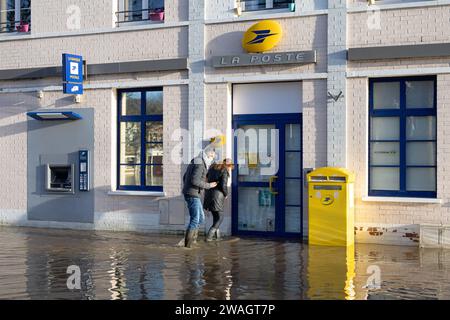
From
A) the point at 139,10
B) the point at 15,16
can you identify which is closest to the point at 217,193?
the point at 139,10

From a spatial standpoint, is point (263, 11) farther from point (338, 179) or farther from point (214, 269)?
point (214, 269)

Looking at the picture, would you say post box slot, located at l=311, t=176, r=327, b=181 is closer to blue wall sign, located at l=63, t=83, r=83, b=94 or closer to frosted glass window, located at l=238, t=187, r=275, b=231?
frosted glass window, located at l=238, t=187, r=275, b=231

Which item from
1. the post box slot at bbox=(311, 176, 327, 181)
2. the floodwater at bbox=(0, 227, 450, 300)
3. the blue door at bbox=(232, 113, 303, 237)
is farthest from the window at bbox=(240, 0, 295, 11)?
the floodwater at bbox=(0, 227, 450, 300)

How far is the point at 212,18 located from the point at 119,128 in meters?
3.27

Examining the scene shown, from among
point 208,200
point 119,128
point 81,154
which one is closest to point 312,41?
point 208,200

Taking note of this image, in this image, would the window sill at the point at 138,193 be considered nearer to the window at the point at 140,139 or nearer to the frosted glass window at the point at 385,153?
the window at the point at 140,139

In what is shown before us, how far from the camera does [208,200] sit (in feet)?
45.7

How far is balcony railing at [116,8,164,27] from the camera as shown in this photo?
1558 cm

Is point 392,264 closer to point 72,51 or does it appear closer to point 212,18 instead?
point 212,18

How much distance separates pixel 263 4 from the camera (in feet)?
48.6

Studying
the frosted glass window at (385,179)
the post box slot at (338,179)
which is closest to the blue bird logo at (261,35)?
the post box slot at (338,179)

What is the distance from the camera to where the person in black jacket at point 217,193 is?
45.5ft

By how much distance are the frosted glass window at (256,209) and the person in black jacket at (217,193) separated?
98 cm

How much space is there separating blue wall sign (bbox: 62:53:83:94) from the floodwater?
3274 millimetres
